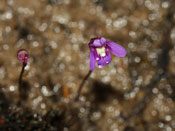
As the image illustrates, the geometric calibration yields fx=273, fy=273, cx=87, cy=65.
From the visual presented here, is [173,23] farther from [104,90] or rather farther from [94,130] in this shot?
[94,130]

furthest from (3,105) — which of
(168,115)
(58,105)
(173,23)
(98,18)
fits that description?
(173,23)

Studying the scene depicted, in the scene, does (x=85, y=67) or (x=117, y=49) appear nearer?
(x=117, y=49)

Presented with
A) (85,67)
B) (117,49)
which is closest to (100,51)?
(117,49)

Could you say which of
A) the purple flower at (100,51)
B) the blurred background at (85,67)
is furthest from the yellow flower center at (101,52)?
the blurred background at (85,67)

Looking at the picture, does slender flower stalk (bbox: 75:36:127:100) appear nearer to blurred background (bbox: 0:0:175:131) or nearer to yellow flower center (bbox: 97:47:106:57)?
yellow flower center (bbox: 97:47:106:57)

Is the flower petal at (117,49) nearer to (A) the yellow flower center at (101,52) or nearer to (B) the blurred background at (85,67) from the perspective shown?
(A) the yellow flower center at (101,52)

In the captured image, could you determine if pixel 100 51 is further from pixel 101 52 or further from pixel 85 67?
pixel 85 67
